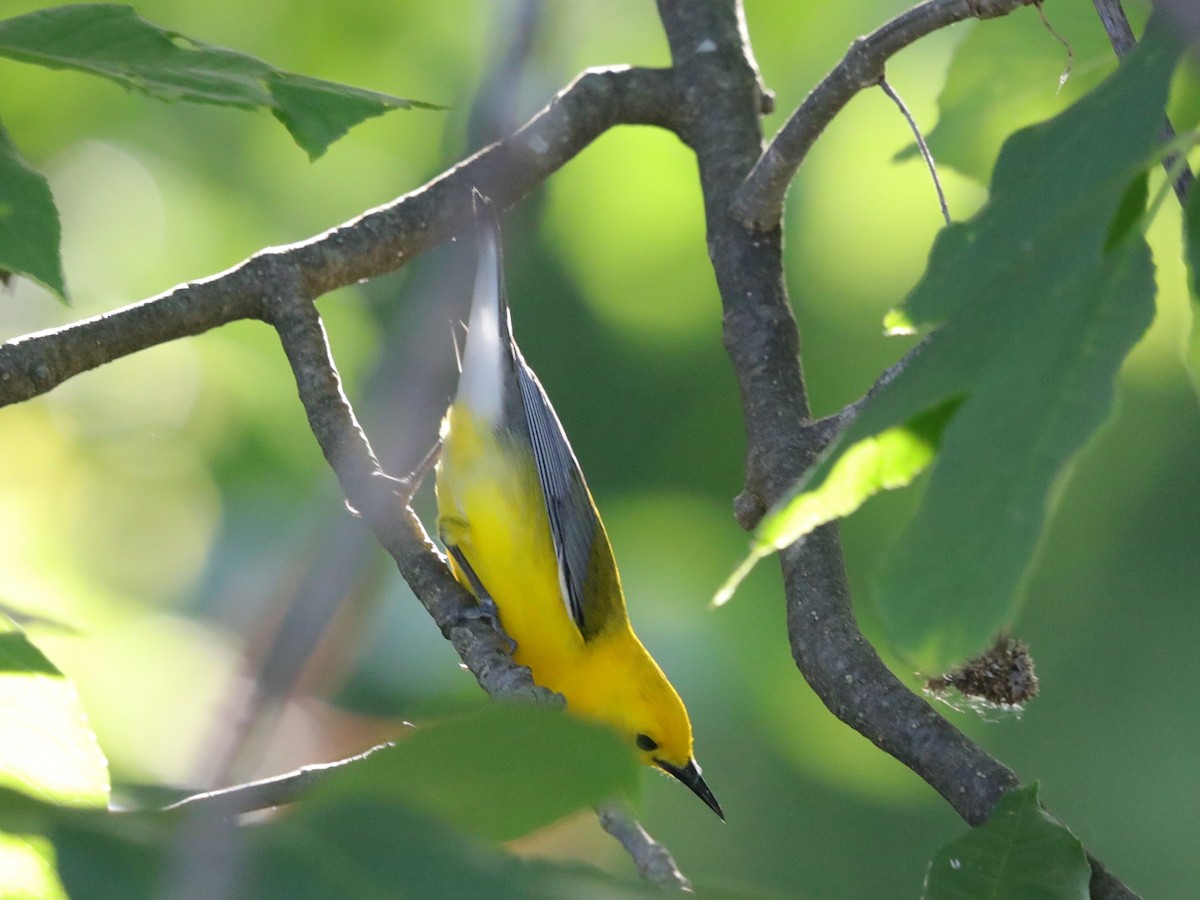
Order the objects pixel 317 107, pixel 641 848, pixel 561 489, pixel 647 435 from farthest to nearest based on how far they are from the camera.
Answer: pixel 647 435 → pixel 561 489 → pixel 317 107 → pixel 641 848

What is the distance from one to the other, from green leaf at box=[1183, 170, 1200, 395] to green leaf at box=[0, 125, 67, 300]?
470mm

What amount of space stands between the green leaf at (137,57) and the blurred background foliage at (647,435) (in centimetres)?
182

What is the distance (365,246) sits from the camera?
1045 millimetres

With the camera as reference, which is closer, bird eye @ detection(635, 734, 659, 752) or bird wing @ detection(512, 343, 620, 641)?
bird wing @ detection(512, 343, 620, 641)

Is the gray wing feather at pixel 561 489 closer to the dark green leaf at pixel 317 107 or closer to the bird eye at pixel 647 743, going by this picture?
the bird eye at pixel 647 743

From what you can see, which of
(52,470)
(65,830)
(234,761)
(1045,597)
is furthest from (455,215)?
(1045,597)

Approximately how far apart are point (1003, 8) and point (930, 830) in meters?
2.33

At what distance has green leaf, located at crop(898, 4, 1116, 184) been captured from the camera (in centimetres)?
102

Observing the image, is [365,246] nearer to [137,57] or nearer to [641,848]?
[137,57]

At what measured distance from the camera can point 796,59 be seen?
2.59 metres

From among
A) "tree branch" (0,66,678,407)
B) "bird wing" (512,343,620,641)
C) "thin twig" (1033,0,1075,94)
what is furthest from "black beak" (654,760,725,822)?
"thin twig" (1033,0,1075,94)

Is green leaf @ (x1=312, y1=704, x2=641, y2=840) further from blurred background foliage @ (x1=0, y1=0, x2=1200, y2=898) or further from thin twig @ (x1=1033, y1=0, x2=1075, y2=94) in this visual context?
blurred background foliage @ (x1=0, y1=0, x2=1200, y2=898)

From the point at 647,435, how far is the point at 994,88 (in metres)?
1.83

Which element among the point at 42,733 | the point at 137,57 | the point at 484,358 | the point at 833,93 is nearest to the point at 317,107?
the point at 137,57
